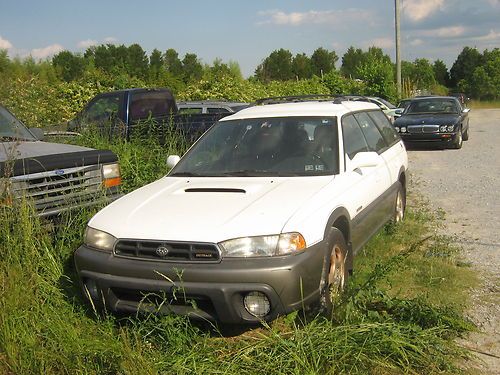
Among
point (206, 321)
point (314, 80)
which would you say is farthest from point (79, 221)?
point (314, 80)

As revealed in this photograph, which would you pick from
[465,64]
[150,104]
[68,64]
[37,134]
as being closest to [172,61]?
[68,64]

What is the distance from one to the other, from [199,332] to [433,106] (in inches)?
569

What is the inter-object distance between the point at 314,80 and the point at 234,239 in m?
27.5

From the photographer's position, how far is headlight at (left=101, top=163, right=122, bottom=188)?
5738mm

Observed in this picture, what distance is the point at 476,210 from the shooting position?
25.2ft

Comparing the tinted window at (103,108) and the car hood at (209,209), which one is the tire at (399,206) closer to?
the car hood at (209,209)

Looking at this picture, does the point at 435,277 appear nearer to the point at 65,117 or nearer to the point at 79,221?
the point at 79,221

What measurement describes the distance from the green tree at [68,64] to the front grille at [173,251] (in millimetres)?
28887

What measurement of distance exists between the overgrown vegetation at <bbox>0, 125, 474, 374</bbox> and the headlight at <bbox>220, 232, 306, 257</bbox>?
463 mm

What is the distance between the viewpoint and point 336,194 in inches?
166

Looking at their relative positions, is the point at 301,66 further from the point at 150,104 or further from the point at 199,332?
the point at 199,332

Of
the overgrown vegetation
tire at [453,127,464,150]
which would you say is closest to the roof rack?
the overgrown vegetation

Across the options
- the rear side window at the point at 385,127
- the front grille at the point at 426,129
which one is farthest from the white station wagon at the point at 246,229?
the front grille at the point at 426,129

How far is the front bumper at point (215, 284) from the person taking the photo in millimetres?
3367
